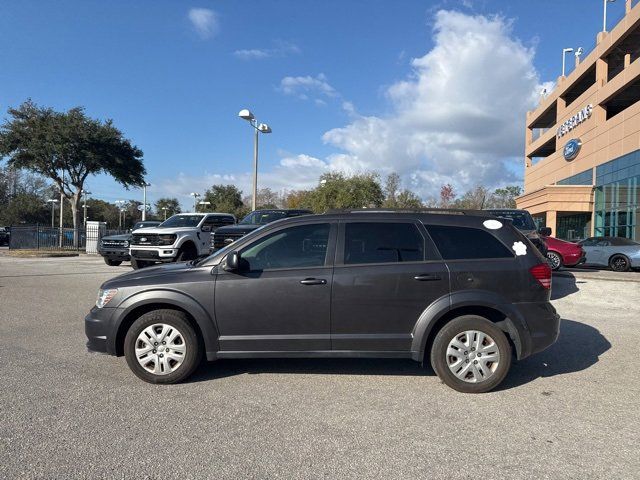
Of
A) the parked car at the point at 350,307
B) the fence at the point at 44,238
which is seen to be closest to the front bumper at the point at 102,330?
the parked car at the point at 350,307

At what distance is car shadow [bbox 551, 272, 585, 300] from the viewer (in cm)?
1005

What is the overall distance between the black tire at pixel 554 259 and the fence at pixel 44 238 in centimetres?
2411

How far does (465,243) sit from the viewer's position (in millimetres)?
4820

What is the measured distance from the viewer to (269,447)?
11.2ft

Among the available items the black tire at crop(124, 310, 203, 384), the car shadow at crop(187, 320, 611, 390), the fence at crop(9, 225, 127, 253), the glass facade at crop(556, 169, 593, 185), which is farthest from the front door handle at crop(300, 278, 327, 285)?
the glass facade at crop(556, 169, 593, 185)

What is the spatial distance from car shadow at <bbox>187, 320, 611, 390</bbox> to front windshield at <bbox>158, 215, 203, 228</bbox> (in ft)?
32.6

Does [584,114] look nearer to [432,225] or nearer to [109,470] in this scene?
[432,225]

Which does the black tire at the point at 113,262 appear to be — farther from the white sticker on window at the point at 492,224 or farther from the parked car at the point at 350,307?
the white sticker on window at the point at 492,224

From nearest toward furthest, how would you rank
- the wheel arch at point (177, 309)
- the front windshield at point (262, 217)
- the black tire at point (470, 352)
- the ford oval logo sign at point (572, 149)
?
1. the black tire at point (470, 352)
2. the wheel arch at point (177, 309)
3. the front windshield at point (262, 217)
4. the ford oval logo sign at point (572, 149)

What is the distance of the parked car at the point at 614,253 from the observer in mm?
16516

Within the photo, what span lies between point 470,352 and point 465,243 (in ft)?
3.65

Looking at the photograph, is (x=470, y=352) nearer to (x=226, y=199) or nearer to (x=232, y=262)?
(x=232, y=262)

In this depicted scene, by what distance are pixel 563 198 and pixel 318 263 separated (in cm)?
3779

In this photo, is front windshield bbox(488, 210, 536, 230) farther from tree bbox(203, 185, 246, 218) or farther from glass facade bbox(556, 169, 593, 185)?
tree bbox(203, 185, 246, 218)
